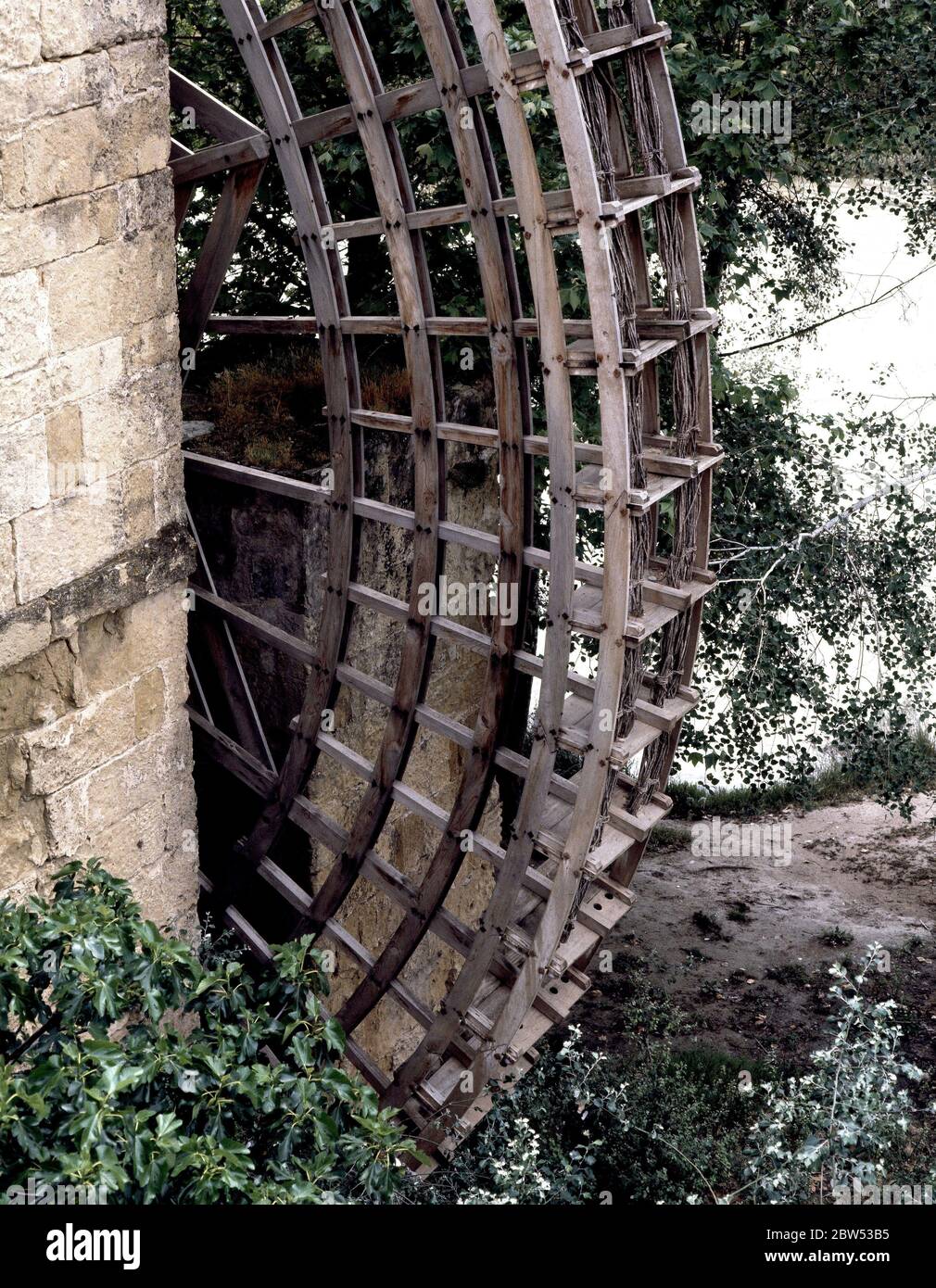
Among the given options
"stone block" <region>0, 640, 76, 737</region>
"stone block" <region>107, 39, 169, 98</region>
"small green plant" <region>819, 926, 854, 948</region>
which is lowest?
"small green plant" <region>819, 926, 854, 948</region>

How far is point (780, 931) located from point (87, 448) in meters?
7.16

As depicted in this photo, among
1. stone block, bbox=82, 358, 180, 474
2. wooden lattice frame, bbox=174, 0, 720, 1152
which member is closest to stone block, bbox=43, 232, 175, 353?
stone block, bbox=82, 358, 180, 474

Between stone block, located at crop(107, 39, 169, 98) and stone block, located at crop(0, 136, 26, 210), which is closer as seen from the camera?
stone block, located at crop(0, 136, 26, 210)

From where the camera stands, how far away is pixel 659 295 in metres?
8.87

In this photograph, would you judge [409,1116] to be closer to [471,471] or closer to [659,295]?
[471,471]

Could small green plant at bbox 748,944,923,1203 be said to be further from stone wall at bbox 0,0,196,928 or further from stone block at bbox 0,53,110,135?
stone block at bbox 0,53,110,135

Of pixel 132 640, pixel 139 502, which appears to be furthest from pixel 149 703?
pixel 139 502

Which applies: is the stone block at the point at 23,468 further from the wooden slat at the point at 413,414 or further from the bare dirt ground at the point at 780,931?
the bare dirt ground at the point at 780,931

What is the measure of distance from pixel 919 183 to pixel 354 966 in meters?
5.74

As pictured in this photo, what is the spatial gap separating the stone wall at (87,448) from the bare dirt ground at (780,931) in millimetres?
4737

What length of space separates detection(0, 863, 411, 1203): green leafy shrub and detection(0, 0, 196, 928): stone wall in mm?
814

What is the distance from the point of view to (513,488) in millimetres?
5105

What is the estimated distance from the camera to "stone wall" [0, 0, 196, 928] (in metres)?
4.05

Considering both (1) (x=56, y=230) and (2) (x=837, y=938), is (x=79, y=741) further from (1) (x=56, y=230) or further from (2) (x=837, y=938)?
(2) (x=837, y=938)
